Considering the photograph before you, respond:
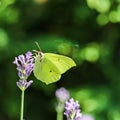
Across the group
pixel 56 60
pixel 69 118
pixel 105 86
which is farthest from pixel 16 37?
pixel 69 118

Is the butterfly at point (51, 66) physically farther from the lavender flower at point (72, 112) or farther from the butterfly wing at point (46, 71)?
the lavender flower at point (72, 112)

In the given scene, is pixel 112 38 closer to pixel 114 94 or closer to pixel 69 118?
pixel 114 94

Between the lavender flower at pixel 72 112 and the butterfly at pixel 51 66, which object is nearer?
the lavender flower at pixel 72 112

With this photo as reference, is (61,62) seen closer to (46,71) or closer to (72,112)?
(46,71)

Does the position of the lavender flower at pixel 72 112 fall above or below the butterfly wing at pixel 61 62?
above

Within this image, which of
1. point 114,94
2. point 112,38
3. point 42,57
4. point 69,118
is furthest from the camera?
point 112,38

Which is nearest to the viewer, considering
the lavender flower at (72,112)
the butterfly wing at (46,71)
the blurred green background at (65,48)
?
the lavender flower at (72,112)

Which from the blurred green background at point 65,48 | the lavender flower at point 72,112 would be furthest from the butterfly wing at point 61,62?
the blurred green background at point 65,48
